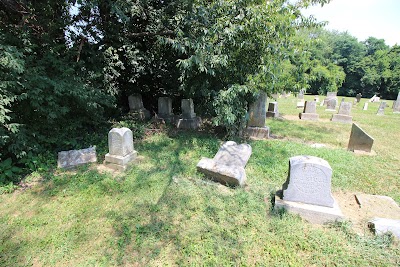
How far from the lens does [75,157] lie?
14.6ft

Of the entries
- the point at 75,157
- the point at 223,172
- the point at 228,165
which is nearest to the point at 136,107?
the point at 75,157

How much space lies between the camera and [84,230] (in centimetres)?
268

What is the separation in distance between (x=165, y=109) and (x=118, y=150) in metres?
3.99

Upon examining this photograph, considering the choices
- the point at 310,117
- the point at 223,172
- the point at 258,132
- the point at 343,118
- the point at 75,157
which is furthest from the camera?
the point at 310,117

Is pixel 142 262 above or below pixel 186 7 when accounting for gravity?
below

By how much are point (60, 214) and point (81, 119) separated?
114 inches

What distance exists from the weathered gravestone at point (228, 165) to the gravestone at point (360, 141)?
336cm

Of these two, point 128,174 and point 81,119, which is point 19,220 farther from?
point 81,119

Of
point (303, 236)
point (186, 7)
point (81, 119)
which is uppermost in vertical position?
point (186, 7)

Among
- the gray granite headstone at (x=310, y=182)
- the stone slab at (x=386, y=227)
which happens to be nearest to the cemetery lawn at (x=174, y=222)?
the stone slab at (x=386, y=227)

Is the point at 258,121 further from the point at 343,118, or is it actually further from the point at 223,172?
the point at 343,118

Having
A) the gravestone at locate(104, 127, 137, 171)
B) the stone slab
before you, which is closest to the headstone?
the gravestone at locate(104, 127, 137, 171)

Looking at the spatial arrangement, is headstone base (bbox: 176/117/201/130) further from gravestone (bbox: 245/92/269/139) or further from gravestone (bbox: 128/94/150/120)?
gravestone (bbox: 245/92/269/139)

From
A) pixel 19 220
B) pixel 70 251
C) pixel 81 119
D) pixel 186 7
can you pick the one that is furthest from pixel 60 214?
pixel 186 7
